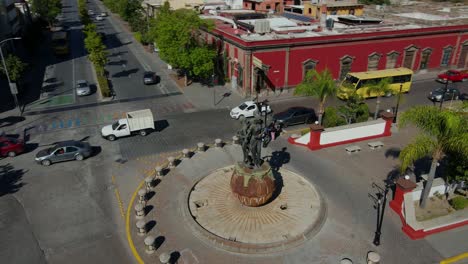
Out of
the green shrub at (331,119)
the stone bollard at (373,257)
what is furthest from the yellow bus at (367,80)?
the stone bollard at (373,257)

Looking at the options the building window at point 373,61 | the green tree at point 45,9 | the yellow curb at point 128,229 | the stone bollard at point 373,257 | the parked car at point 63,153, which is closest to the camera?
the stone bollard at point 373,257

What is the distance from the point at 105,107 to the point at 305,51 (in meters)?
23.7

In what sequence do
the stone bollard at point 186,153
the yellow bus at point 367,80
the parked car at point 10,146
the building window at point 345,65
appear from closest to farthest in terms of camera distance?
the stone bollard at point 186,153 → the parked car at point 10,146 → the yellow bus at point 367,80 → the building window at point 345,65

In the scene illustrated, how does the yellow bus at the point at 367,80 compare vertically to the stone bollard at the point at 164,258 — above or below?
above

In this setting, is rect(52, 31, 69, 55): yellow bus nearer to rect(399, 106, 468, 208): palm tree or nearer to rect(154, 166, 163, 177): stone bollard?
rect(154, 166, 163, 177): stone bollard

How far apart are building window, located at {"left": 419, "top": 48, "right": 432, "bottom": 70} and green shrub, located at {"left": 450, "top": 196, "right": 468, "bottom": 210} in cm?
3226

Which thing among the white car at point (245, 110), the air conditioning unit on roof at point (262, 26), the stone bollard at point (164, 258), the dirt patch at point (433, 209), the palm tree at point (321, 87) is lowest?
the dirt patch at point (433, 209)

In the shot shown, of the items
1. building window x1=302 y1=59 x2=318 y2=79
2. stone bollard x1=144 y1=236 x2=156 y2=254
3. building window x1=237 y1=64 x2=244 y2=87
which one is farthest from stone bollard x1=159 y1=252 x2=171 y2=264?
building window x1=302 y1=59 x2=318 y2=79

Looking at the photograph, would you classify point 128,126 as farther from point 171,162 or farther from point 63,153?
point 171,162

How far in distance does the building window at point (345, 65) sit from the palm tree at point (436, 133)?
84.7ft

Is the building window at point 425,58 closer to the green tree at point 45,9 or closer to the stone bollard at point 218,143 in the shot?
the stone bollard at point 218,143

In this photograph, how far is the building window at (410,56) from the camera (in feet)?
150

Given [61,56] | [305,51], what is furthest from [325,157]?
[61,56]

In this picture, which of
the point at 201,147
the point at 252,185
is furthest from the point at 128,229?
the point at 201,147
